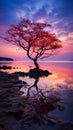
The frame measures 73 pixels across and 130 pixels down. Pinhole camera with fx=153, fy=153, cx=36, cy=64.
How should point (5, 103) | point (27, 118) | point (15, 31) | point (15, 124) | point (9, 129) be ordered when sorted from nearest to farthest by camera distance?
point (9, 129)
point (15, 124)
point (27, 118)
point (5, 103)
point (15, 31)

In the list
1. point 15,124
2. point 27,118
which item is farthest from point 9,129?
point 27,118

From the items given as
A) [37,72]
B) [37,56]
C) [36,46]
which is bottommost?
[37,72]

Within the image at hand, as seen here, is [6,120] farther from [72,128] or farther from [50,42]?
[50,42]

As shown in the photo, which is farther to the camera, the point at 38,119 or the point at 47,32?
the point at 47,32

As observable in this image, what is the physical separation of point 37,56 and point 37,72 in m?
3.03

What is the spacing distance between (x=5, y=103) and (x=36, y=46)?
21.2m

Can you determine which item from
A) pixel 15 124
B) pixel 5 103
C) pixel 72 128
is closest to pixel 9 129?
pixel 15 124

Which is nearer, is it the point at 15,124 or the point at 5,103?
the point at 15,124

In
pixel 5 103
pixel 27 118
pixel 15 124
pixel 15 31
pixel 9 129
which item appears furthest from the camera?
pixel 15 31

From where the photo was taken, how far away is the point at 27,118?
6836mm

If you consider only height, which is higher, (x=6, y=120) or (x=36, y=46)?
(x=36, y=46)

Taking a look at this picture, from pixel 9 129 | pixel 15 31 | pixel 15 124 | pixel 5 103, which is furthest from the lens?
pixel 15 31

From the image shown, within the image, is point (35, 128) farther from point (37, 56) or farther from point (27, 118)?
point (37, 56)

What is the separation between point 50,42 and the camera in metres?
29.1
